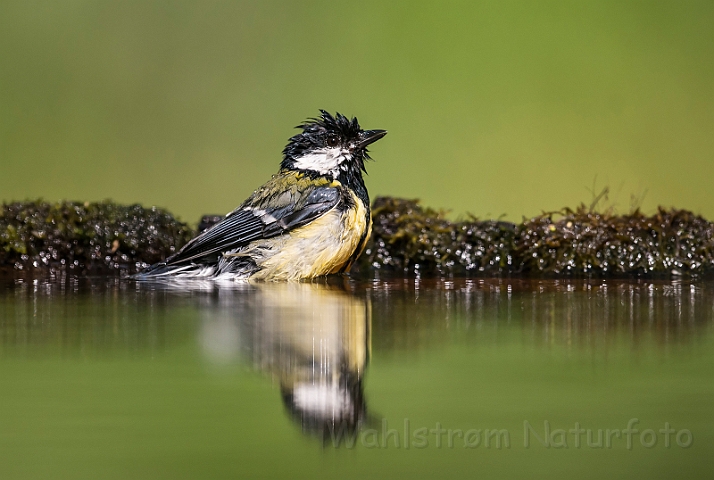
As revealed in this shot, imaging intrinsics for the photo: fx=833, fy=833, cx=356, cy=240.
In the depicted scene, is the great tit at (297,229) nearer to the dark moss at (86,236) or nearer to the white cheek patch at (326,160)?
the white cheek patch at (326,160)

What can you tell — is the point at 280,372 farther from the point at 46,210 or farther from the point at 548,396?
the point at 46,210

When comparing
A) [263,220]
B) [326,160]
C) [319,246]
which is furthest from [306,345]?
[326,160]

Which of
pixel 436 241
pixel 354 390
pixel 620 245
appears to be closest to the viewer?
pixel 354 390

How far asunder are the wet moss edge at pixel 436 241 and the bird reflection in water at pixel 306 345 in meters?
1.47

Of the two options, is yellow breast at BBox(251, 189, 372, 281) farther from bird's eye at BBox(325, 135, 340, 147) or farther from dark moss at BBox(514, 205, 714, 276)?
dark moss at BBox(514, 205, 714, 276)

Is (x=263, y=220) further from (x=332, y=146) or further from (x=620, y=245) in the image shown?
(x=620, y=245)

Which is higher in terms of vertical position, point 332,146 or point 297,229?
point 332,146

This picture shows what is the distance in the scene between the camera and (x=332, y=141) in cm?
539

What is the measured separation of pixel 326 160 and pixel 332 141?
13 cm

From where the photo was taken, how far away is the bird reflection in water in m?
2.00

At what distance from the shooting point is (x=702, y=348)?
110 inches

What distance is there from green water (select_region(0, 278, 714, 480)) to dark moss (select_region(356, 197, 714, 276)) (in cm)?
176

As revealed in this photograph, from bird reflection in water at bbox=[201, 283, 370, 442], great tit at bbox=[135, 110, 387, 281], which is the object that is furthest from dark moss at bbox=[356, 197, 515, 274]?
bird reflection in water at bbox=[201, 283, 370, 442]

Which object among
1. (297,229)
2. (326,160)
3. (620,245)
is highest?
(326,160)
